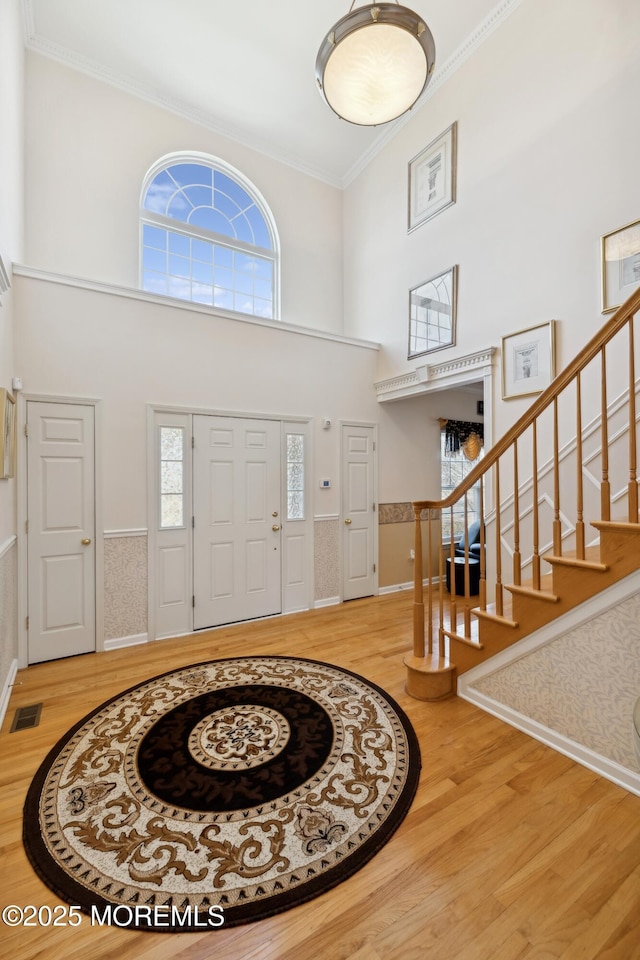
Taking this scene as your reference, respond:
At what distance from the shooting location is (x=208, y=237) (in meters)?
4.91

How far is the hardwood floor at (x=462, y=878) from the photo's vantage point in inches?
50.4

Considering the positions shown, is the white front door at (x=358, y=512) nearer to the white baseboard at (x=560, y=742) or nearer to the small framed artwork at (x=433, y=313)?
the small framed artwork at (x=433, y=313)

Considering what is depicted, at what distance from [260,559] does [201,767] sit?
2258mm

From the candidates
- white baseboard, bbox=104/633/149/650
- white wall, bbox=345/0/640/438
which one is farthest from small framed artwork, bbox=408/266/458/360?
white baseboard, bbox=104/633/149/650

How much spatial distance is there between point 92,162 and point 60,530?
368 cm

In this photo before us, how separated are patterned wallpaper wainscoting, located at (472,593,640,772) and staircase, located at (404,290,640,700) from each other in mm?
142

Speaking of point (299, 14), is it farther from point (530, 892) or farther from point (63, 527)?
point (530, 892)

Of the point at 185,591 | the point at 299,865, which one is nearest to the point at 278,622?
the point at 185,591

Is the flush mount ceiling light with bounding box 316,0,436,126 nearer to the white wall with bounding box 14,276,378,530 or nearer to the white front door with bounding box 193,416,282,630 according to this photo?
the white wall with bounding box 14,276,378,530

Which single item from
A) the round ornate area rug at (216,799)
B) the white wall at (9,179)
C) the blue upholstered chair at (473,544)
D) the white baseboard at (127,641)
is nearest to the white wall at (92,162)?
the white wall at (9,179)

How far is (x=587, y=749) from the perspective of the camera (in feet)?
6.75

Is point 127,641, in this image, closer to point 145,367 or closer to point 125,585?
point 125,585

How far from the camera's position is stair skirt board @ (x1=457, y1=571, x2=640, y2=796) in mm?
1916

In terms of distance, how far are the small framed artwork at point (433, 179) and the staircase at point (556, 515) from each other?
8.03 ft
